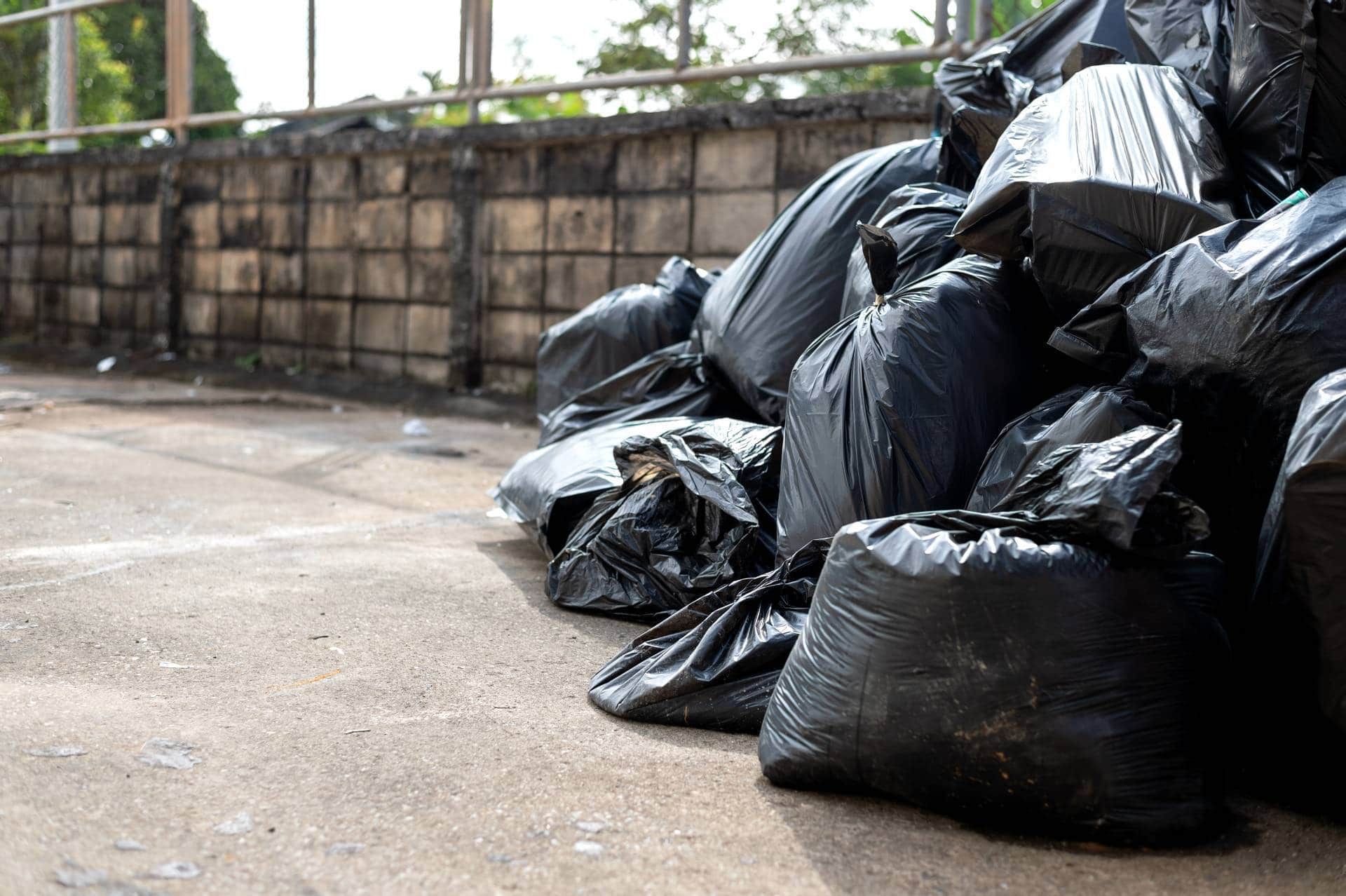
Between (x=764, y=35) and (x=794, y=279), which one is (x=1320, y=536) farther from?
(x=764, y=35)

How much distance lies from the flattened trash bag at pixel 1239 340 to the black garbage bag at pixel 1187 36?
2.54 ft

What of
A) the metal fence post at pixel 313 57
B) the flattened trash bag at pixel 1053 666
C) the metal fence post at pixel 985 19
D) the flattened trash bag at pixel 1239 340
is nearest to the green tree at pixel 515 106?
the metal fence post at pixel 313 57

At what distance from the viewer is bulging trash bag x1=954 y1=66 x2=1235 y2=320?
5.76 ft

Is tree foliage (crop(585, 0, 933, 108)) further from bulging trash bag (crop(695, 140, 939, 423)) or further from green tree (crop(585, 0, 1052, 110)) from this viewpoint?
bulging trash bag (crop(695, 140, 939, 423))

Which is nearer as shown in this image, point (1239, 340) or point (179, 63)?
point (1239, 340)

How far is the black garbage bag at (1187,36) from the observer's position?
90.2 inches

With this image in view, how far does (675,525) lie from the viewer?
2279mm

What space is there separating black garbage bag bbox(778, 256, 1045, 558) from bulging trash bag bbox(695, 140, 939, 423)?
1.68ft

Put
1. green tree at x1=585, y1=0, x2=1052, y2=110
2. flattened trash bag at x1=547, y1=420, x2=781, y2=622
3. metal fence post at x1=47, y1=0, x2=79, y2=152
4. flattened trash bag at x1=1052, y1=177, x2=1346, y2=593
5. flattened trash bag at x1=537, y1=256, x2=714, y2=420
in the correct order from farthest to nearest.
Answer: metal fence post at x1=47, y1=0, x2=79, y2=152 → green tree at x1=585, y1=0, x2=1052, y2=110 → flattened trash bag at x1=537, y1=256, x2=714, y2=420 → flattened trash bag at x1=547, y1=420, x2=781, y2=622 → flattened trash bag at x1=1052, y1=177, x2=1346, y2=593

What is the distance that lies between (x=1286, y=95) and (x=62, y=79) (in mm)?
8317

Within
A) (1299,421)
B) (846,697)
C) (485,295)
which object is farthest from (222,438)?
(1299,421)

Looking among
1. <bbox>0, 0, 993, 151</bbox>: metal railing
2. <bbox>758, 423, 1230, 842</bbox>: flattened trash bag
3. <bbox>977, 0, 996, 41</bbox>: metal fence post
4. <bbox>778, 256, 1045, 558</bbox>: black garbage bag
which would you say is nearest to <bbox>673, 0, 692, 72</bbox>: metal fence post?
<bbox>0, 0, 993, 151</bbox>: metal railing

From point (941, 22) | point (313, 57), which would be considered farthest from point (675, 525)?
point (313, 57)

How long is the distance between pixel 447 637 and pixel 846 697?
0.96 metres
